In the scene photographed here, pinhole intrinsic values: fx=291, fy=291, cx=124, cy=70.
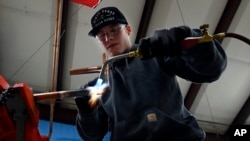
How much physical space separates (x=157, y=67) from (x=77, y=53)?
2555 mm

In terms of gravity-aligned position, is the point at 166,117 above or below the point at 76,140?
above

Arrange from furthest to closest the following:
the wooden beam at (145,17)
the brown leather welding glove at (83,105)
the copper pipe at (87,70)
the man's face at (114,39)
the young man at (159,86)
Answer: the wooden beam at (145,17) < the copper pipe at (87,70) < the man's face at (114,39) < the brown leather welding glove at (83,105) < the young man at (159,86)

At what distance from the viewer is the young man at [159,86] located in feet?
2.93

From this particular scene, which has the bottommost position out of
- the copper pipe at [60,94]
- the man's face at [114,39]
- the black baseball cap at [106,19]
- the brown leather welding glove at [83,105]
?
the brown leather welding glove at [83,105]

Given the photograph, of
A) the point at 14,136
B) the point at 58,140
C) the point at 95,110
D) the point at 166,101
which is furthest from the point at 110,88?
the point at 58,140

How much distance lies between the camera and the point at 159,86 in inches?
42.4

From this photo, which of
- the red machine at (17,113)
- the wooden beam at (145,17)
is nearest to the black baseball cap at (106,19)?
the red machine at (17,113)

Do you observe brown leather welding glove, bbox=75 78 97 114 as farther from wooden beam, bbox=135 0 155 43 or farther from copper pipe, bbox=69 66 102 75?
wooden beam, bbox=135 0 155 43

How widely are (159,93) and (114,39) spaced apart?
0.34 m

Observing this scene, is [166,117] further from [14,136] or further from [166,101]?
[14,136]

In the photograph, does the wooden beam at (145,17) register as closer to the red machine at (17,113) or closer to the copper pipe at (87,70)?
the copper pipe at (87,70)

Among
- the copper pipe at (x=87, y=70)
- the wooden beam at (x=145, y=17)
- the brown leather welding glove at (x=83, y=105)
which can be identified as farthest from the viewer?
the wooden beam at (x=145, y=17)

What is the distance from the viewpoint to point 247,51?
3.46 metres

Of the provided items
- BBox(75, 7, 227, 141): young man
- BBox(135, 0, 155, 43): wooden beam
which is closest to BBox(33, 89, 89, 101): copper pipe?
BBox(75, 7, 227, 141): young man
